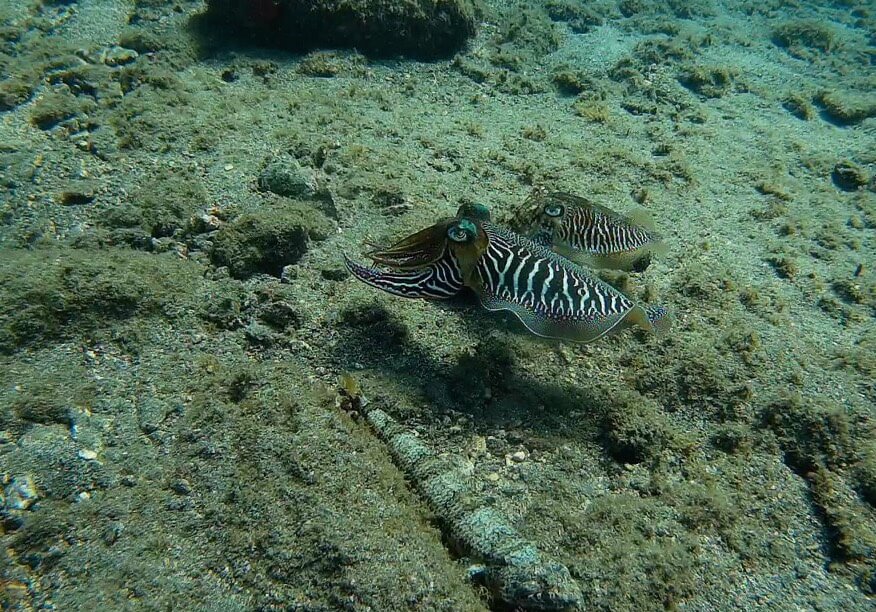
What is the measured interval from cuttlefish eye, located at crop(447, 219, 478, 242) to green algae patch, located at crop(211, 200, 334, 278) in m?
Answer: 1.67

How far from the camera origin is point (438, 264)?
3.51 m

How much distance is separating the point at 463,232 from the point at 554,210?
1.26 meters

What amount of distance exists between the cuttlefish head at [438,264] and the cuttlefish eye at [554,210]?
3.29 ft

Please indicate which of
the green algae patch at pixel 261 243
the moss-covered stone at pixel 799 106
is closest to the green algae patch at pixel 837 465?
the green algae patch at pixel 261 243

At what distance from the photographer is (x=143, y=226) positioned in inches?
178

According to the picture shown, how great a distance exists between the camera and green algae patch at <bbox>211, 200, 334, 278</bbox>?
427 cm

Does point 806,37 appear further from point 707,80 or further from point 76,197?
point 76,197

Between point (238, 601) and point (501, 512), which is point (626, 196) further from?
point (238, 601)

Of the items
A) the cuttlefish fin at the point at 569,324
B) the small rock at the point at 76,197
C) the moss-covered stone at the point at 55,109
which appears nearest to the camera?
the cuttlefish fin at the point at 569,324

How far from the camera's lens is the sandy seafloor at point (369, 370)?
2.60 m

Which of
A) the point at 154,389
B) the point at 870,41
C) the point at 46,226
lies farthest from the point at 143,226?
the point at 870,41

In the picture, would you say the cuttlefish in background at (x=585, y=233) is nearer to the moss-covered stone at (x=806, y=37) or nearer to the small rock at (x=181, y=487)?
the small rock at (x=181, y=487)

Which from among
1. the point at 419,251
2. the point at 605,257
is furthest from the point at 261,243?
the point at 605,257

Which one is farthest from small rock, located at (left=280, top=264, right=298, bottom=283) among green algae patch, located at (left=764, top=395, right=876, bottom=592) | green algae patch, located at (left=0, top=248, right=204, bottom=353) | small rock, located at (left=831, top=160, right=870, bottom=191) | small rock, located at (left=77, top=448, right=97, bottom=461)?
small rock, located at (left=831, top=160, right=870, bottom=191)
